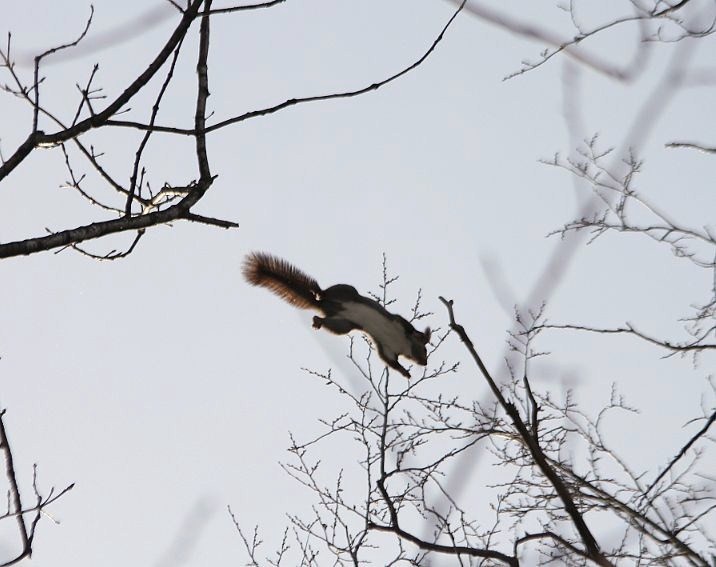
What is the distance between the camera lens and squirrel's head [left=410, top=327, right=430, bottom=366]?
16.9ft

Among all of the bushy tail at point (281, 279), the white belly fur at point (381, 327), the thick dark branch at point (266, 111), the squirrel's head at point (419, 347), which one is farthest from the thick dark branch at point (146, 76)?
the squirrel's head at point (419, 347)

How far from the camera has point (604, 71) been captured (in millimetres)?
1745

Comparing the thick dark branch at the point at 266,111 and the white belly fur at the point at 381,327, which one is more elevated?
the white belly fur at the point at 381,327

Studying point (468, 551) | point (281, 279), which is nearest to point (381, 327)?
point (281, 279)

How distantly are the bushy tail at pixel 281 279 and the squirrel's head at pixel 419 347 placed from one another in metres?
0.62

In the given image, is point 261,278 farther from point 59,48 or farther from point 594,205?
point 594,205

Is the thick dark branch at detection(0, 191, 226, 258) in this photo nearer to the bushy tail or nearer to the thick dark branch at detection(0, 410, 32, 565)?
the thick dark branch at detection(0, 410, 32, 565)

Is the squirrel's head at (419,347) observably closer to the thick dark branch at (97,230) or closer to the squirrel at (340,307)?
the squirrel at (340,307)

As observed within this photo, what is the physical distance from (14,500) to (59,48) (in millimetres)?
1361

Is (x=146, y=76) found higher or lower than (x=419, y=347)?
lower

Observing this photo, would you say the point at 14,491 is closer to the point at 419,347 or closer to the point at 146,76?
the point at 146,76

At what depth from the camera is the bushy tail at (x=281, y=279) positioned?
15.4 feet

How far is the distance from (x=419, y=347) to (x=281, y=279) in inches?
37.4

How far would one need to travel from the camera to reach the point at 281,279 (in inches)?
187
